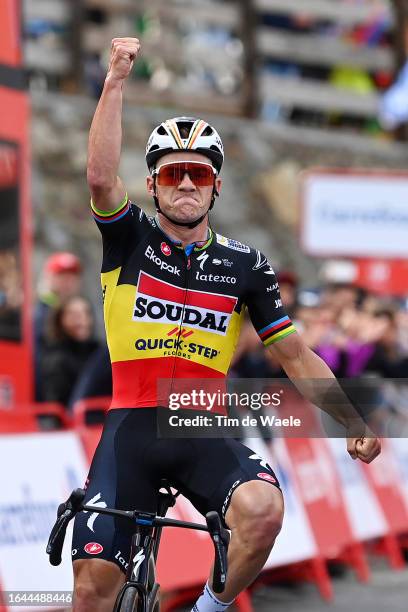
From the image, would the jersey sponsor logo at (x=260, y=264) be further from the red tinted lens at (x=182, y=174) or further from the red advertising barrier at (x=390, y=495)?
the red advertising barrier at (x=390, y=495)

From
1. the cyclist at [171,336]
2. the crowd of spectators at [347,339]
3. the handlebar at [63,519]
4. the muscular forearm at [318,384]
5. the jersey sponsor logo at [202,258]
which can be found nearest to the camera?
the handlebar at [63,519]

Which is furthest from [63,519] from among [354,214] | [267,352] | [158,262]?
[354,214]

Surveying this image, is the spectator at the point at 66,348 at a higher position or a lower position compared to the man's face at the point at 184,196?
lower

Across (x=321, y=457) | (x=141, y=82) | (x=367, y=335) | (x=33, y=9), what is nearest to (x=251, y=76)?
(x=141, y=82)

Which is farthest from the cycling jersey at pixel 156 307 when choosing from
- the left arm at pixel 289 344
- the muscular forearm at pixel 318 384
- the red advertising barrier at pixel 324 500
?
the red advertising barrier at pixel 324 500

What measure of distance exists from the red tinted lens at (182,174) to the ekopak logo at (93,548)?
5.16 feet

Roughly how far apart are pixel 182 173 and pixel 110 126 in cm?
47

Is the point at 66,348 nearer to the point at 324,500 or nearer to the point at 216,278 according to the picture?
the point at 324,500

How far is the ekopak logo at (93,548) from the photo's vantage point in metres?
6.04

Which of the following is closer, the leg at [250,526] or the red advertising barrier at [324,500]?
the leg at [250,526]

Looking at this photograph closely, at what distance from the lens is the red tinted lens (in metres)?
6.40

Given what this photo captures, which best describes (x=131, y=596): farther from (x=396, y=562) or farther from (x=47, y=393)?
(x=396, y=562)

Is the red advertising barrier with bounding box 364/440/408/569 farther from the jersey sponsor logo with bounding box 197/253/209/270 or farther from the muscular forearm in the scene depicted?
the jersey sponsor logo with bounding box 197/253/209/270

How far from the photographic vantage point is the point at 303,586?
11273 millimetres
